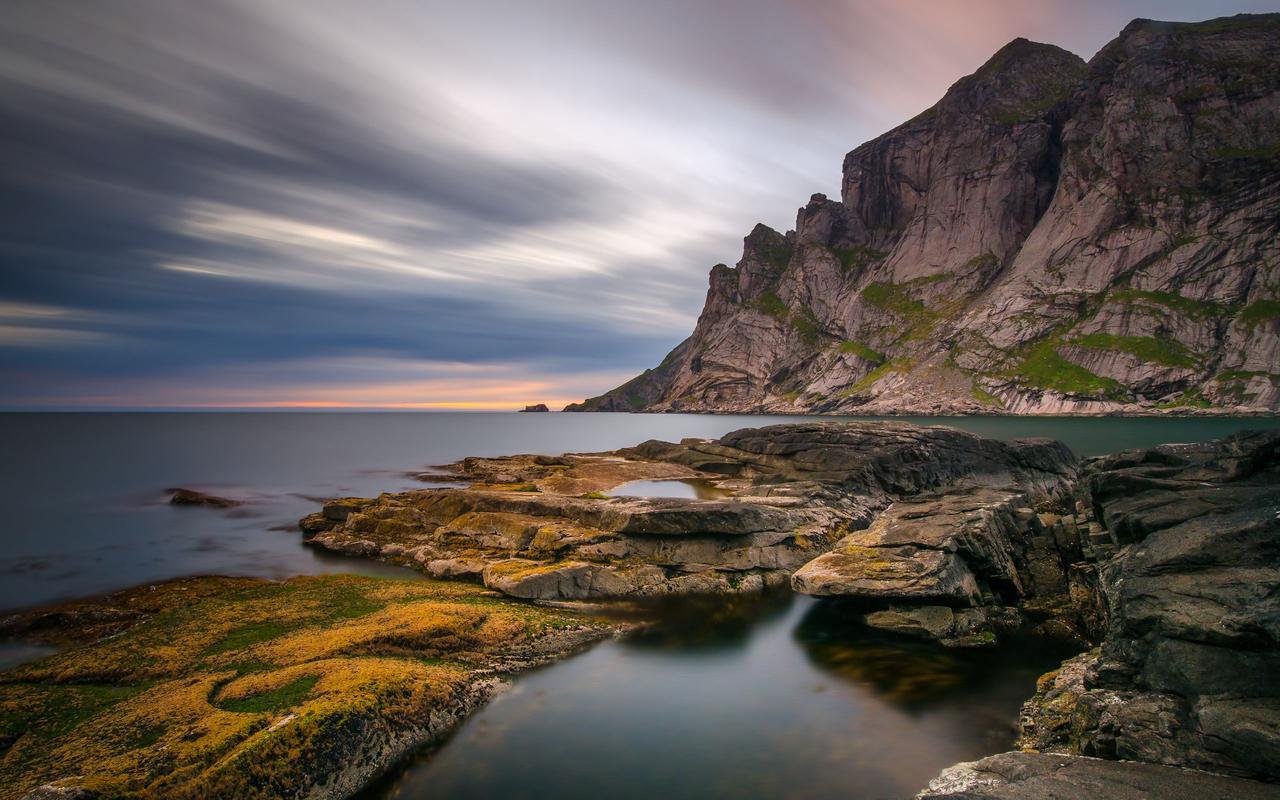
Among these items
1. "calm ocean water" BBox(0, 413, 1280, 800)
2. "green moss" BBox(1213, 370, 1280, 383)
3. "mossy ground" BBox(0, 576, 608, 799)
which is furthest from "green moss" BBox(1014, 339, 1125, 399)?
"mossy ground" BBox(0, 576, 608, 799)

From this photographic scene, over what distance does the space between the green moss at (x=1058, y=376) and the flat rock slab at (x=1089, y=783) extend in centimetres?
19161

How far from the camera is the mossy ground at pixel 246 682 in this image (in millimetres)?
11352

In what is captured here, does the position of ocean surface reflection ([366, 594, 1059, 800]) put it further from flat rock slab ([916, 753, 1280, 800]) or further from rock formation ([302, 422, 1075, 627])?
rock formation ([302, 422, 1075, 627])

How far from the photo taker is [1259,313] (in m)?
151

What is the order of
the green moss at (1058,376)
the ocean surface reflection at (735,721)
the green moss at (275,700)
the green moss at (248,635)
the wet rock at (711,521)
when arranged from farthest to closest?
the green moss at (1058,376) < the wet rock at (711,521) < the green moss at (248,635) < the green moss at (275,700) < the ocean surface reflection at (735,721)

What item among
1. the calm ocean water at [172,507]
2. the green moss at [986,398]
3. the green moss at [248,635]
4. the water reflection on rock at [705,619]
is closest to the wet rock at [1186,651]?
the water reflection on rock at [705,619]

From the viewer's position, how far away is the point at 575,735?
48.4 feet

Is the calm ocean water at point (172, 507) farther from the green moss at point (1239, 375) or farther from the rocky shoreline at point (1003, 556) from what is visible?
the green moss at point (1239, 375)

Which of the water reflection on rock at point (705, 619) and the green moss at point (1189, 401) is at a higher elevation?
the green moss at point (1189, 401)

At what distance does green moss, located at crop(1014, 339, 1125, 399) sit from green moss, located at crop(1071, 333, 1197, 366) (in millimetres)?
8465

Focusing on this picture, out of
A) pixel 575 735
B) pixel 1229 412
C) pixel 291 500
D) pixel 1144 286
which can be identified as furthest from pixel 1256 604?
pixel 1144 286

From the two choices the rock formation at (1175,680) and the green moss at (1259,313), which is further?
the green moss at (1259,313)

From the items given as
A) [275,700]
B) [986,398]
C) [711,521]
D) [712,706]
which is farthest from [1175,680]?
[986,398]

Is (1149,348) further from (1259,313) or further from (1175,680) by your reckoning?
(1175,680)
